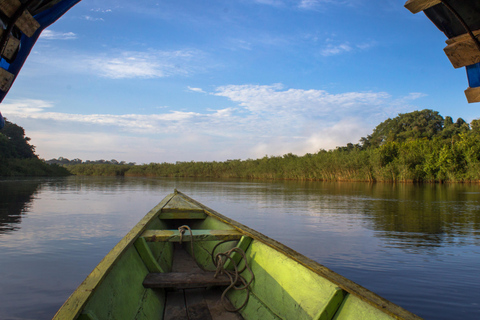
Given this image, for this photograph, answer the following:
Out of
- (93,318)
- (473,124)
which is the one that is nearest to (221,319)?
(93,318)

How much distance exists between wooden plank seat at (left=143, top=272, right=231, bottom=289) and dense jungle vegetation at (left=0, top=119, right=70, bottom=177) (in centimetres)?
4750

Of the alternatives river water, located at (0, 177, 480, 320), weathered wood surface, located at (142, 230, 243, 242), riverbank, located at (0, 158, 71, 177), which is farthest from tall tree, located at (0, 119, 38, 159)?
weathered wood surface, located at (142, 230, 243, 242)

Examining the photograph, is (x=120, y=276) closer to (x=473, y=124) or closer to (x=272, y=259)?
(x=272, y=259)

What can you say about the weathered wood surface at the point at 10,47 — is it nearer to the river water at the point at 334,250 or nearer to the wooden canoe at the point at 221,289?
the wooden canoe at the point at 221,289

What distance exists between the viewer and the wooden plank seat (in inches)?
93.9

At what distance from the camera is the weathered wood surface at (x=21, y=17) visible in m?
1.68

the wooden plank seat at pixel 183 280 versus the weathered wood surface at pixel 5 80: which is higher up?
the weathered wood surface at pixel 5 80

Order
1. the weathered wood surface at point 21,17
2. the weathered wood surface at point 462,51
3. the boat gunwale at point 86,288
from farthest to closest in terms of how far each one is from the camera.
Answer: the weathered wood surface at point 462,51, the weathered wood surface at point 21,17, the boat gunwale at point 86,288

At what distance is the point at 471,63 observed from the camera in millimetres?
2307

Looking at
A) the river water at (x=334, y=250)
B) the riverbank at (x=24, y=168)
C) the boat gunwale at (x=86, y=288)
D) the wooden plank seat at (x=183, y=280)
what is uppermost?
the riverbank at (x=24, y=168)

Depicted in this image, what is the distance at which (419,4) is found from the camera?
2156 mm

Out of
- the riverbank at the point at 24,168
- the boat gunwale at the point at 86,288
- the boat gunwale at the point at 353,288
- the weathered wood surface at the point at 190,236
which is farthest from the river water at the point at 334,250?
the riverbank at the point at 24,168

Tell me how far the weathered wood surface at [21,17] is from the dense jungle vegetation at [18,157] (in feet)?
156

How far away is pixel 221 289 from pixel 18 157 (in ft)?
184
